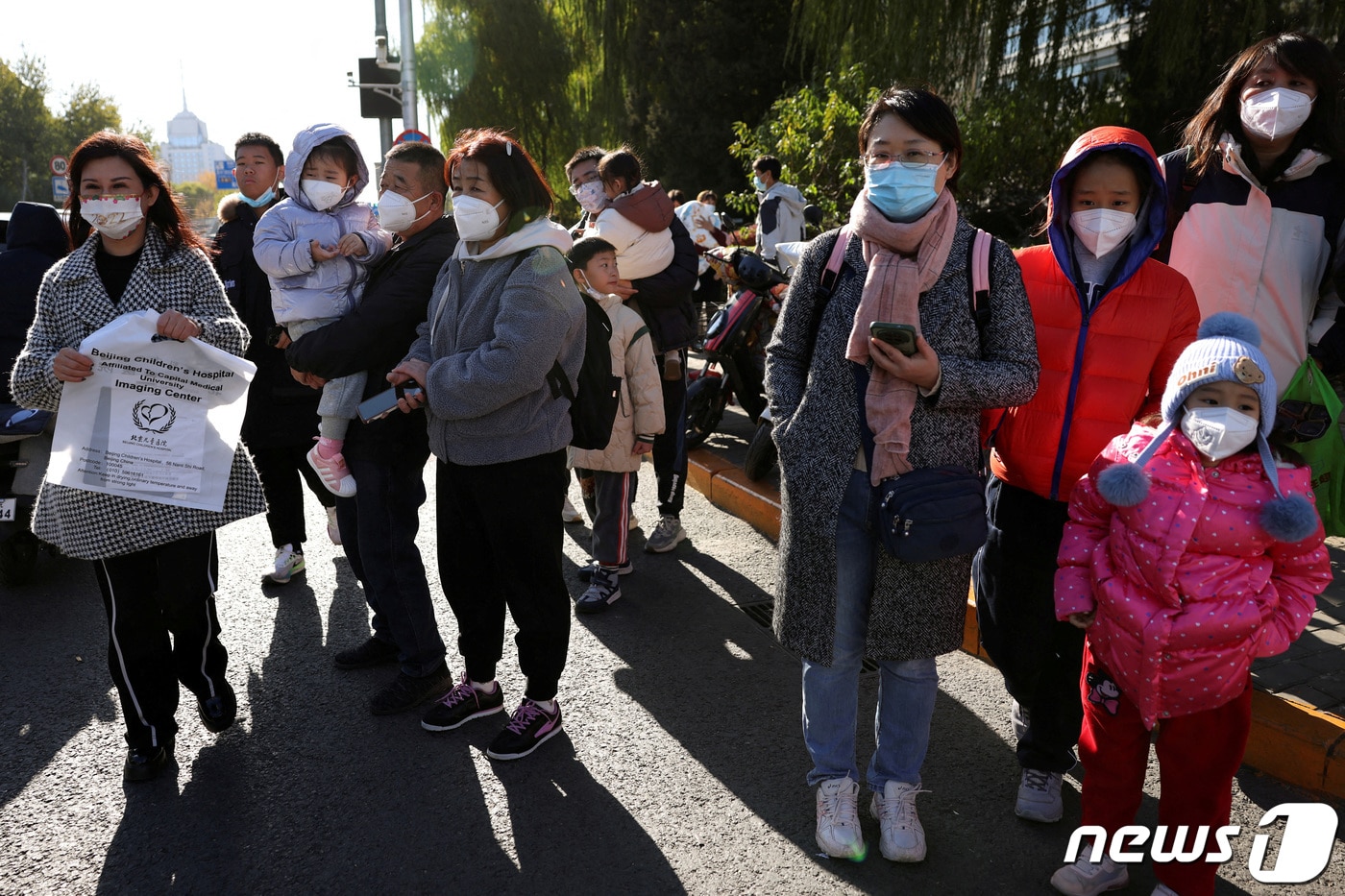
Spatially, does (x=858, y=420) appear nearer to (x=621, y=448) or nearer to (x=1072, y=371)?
(x=1072, y=371)

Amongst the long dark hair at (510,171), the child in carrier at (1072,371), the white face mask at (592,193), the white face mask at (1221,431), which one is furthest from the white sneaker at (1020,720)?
the white face mask at (592,193)

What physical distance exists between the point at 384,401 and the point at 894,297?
167cm

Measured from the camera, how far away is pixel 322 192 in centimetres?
370

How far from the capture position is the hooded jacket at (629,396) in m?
4.61

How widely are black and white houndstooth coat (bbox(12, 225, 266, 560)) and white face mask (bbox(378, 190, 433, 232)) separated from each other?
62 cm

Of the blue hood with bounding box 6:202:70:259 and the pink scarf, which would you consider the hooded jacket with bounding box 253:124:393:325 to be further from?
the blue hood with bounding box 6:202:70:259

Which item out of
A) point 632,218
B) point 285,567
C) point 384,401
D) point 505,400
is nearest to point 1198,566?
point 505,400

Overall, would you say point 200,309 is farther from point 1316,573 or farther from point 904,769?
point 1316,573

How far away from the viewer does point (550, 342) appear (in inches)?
120

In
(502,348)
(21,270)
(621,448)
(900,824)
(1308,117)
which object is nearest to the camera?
(900,824)

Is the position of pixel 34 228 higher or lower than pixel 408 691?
higher

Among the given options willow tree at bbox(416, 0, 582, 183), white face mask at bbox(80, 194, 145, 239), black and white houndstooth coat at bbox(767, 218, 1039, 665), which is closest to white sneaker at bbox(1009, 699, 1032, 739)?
black and white houndstooth coat at bbox(767, 218, 1039, 665)

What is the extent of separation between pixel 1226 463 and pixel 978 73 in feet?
25.6

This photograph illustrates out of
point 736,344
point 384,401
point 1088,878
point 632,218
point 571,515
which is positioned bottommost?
point 571,515
